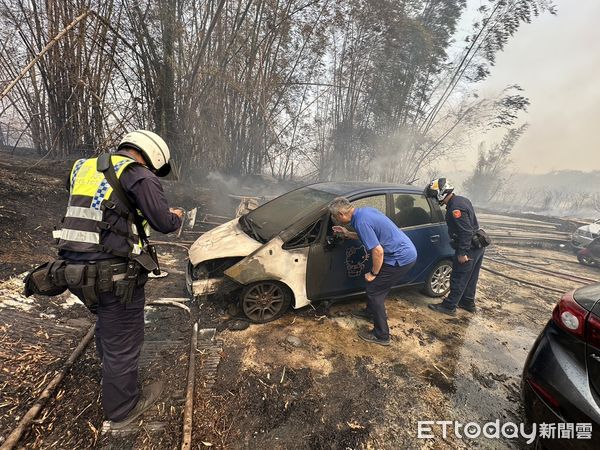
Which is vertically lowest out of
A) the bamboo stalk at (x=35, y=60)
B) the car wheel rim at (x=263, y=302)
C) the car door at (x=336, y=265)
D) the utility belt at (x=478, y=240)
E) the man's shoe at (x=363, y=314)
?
the man's shoe at (x=363, y=314)

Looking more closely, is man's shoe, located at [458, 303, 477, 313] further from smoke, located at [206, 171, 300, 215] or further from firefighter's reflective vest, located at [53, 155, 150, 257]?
smoke, located at [206, 171, 300, 215]

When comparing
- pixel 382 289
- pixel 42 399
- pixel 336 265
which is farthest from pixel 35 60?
pixel 382 289

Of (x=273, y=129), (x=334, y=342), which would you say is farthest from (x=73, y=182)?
(x=273, y=129)

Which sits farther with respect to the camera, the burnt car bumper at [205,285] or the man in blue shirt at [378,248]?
the burnt car bumper at [205,285]

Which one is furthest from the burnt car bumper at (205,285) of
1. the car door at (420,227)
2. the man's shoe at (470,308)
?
the man's shoe at (470,308)

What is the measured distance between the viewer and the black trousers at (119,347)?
1797 millimetres

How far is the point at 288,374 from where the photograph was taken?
98.7 inches

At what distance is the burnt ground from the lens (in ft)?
6.42

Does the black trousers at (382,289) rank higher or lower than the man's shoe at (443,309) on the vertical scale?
higher

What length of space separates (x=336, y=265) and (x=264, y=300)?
87 centimetres

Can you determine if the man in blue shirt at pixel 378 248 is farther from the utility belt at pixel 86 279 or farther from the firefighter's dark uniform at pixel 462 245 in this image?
the utility belt at pixel 86 279

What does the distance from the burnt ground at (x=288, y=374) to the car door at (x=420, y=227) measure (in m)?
0.59

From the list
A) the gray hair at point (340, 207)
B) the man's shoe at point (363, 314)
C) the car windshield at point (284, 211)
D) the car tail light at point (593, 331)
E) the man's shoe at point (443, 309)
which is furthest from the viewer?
the man's shoe at point (443, 309)

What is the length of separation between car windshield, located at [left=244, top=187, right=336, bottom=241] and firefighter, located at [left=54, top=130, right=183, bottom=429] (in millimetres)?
1378
